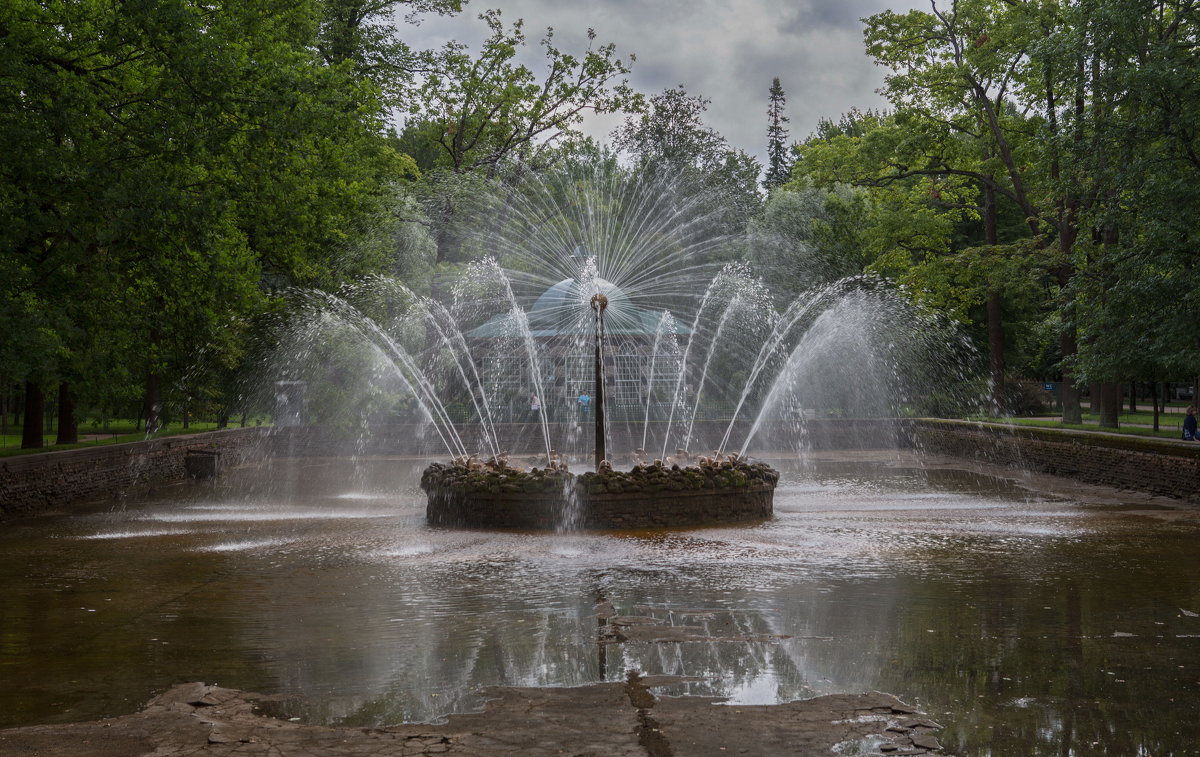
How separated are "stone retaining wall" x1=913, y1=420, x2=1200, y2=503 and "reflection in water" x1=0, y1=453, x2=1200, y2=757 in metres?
3.51

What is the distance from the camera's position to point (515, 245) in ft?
151

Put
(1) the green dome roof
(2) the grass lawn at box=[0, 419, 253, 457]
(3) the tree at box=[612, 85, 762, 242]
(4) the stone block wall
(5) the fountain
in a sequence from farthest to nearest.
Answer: (3) the tree at box=[612, 85, 762, 242] → (1) the green dome roof → (5) the fountain → (2) the grass lawn at box=[0, 419, 253, 457] → (4) the stone block wall

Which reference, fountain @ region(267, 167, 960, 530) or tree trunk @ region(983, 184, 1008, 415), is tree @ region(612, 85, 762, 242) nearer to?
fountain @ region(267, 167, 960, 530)

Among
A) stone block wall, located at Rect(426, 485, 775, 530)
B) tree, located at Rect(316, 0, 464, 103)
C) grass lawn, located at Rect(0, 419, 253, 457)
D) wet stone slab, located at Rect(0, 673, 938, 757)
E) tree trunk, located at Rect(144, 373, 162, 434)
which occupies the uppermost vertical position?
tree, located at Rect(316, 0, 464, 103)

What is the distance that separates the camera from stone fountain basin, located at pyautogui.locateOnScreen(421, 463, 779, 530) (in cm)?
1578

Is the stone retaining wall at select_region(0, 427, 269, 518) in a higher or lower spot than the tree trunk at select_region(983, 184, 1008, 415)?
lower

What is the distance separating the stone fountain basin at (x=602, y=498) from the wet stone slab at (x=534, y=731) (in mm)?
8876

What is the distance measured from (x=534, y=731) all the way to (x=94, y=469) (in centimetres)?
1989

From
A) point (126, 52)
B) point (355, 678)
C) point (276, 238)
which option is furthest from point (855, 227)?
point (355, 678)

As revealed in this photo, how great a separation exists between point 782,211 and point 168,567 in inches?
1466

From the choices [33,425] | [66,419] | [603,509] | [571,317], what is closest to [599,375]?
[603,509]

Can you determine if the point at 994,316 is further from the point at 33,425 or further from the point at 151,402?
the point at 33,425

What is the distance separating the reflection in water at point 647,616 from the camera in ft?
22.4

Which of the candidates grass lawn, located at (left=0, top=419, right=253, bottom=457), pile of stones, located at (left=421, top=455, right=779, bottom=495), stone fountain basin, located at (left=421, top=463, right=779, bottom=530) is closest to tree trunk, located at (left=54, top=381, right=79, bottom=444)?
grass lawn, located at (left=0, top=419, right=253, bottom=457)
